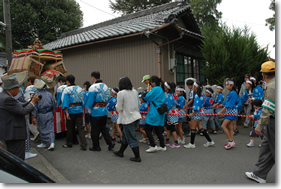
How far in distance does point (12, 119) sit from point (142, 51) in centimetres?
614

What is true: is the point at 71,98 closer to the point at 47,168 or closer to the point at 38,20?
the point at 47,168

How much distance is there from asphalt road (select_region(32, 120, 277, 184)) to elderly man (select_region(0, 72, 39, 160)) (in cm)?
108

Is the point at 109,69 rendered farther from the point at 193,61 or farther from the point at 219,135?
the point at 219,135

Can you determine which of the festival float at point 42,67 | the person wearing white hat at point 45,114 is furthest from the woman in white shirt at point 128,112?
the festival float at point 42,67

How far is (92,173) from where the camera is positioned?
4059 mm

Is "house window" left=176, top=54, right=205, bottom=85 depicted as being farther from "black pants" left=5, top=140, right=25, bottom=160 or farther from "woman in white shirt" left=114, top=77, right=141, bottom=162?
"black pants" left=5, top=140, right=25, bottom=160

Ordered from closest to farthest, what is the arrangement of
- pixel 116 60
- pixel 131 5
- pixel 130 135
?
pixel 130 135 < pixel 116 60 < pixel 131 5

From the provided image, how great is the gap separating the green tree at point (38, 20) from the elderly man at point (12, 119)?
63.3 feet

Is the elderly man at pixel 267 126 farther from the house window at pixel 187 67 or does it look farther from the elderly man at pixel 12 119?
the house window at pixel 187 67

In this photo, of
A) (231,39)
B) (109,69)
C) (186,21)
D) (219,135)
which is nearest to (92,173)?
(219,135)

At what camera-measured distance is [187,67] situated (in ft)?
35.0

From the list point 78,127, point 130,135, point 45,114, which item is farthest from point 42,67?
point 130,135

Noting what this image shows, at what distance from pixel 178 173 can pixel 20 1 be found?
22.2 m

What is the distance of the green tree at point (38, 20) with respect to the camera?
19.7m
